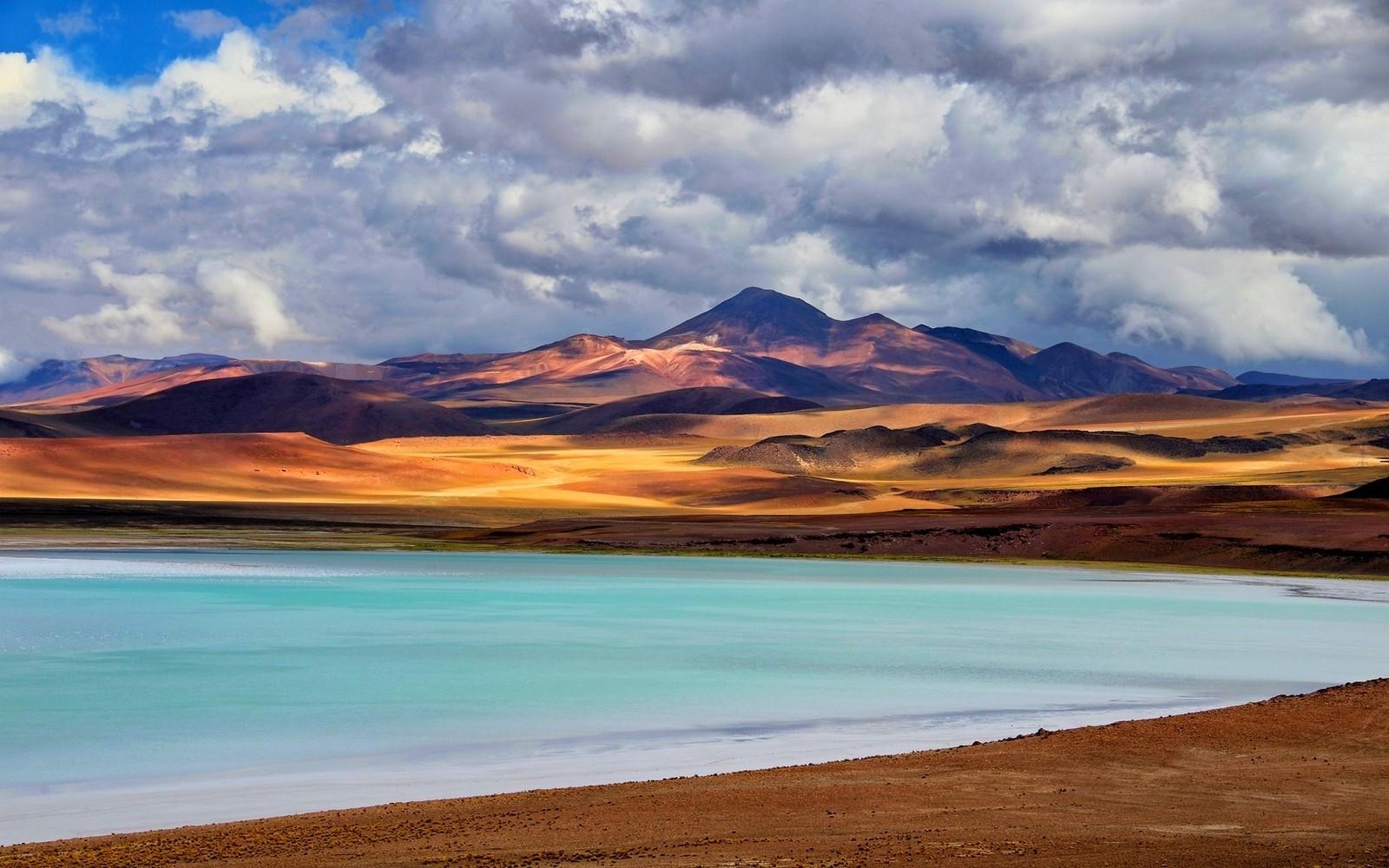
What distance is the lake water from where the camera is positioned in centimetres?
1451

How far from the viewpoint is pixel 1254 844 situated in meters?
9.97

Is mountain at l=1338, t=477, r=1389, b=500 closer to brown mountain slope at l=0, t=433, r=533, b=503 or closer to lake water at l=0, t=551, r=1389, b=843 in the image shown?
lake water at l=0, t=551, r=1389, b=843

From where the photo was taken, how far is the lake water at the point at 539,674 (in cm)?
1451

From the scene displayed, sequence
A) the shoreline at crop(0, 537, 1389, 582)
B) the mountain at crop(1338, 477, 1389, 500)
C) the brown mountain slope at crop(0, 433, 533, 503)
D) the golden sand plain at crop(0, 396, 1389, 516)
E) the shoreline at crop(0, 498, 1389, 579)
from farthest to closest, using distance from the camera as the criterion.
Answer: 1. the golden sand plain at crop(0, 396, 1389, 516)
2. the brown mountain slope at crop(0, 433, 533, 503)
3. the mountain at crop(1338, 477, 1389, 500)
4. the shoreline at crop(0, 498, 1389, 579)
5. the shoreline at crop(0, 537, 1389, 582)

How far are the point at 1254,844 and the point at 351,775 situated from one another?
8349 mm

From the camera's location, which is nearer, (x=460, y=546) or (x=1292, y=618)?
(x=1292, y=618)

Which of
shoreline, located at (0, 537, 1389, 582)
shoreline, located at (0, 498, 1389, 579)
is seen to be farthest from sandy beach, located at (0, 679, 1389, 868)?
shoreline, located at (0, 498, 1389, 579)

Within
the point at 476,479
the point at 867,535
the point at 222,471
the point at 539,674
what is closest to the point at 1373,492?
the point at 867,535

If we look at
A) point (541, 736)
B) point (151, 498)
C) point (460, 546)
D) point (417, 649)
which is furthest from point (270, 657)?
point (151, 498)

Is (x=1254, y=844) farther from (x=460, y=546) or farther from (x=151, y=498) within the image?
(x=151, y=498)

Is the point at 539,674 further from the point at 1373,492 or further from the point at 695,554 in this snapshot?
the point at 1373,492

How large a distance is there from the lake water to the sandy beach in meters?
1.54

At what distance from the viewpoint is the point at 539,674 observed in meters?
22.0

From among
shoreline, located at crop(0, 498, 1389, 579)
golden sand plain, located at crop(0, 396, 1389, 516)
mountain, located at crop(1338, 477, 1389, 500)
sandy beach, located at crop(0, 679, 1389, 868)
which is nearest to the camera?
sandy beach, located at crop(0, 679, 1389, 868)
